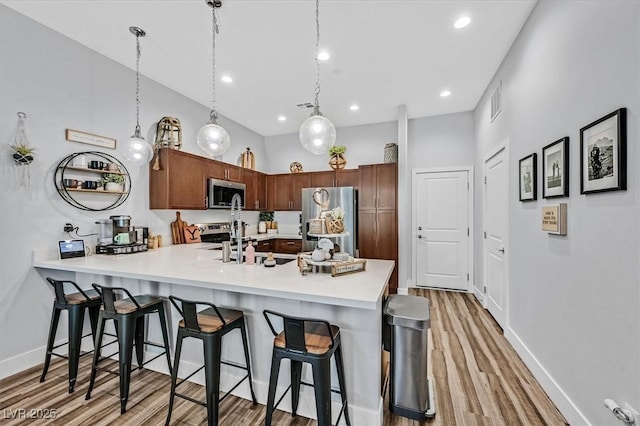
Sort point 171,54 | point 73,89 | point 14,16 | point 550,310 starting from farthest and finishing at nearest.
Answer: point 171,54
point 73,89
point 14,16
point 550,310

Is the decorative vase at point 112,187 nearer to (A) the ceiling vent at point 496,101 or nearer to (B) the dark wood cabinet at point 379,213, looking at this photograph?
(B) the dark wood cabinet at point 379,213

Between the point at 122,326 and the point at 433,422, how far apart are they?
2.23 m

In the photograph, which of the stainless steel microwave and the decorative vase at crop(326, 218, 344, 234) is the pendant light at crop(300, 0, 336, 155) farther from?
the stainless steel microwave

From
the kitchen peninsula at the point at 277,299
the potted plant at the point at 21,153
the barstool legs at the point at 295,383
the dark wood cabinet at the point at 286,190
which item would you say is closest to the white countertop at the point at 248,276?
the kitchen peninsula at the point at 277,299

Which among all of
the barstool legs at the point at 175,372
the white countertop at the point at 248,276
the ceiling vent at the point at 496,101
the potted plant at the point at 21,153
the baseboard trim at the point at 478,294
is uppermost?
the ceiling vent at the point at 496,101

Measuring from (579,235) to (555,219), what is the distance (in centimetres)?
25

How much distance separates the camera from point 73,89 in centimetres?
275

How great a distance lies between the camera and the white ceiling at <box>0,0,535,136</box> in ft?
7.54

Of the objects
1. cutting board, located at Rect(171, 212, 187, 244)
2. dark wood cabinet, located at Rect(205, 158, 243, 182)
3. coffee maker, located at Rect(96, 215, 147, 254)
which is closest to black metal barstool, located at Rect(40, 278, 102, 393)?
coffee maker, located at Rect(96, 215, 147, 254)

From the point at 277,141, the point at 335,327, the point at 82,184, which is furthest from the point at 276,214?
the point at 335,327

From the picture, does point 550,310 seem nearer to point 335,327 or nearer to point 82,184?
point 335,327

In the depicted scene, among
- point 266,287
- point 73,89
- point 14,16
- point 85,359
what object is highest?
point 14,16

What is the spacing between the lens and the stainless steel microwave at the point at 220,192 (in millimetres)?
4160

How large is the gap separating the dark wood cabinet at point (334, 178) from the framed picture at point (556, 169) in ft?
9.84
